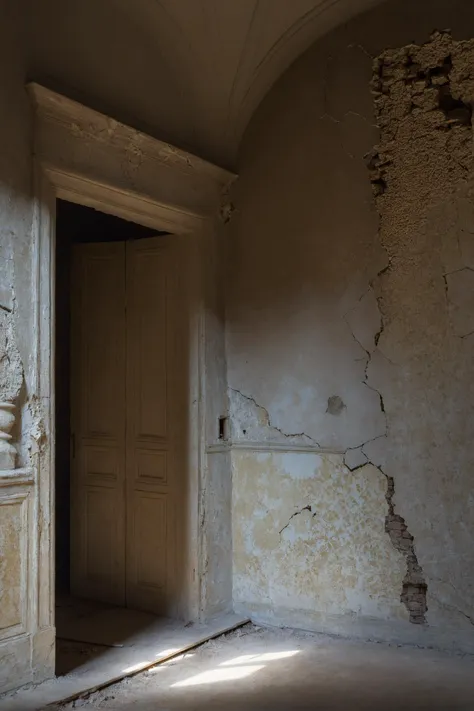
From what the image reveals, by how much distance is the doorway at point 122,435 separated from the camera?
4.86m

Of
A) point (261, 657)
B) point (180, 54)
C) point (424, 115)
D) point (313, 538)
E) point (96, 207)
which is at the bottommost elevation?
point (261, 657)

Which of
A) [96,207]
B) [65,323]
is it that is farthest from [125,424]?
[96,207]

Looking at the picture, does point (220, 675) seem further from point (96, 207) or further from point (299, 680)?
point (96, 207)

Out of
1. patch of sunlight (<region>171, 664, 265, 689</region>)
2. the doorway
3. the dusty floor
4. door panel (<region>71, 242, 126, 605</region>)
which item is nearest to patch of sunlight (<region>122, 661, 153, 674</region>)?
the dusty floor

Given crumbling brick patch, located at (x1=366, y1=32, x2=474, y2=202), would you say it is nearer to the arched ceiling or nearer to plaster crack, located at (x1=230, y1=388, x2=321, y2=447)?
the arched ceiling

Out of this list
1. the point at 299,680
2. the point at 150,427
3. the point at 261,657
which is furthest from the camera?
the point at 150,427

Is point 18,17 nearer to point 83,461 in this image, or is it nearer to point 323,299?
point 323,299

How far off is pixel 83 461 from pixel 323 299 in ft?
7.00

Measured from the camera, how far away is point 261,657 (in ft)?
13.4

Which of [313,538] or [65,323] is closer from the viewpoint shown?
[313,538]

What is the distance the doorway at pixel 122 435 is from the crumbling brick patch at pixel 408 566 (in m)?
1.39

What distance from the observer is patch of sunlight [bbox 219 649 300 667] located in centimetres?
400

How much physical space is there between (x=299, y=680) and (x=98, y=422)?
92.3 inches

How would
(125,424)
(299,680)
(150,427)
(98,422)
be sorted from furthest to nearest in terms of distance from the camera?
(98,422) < (125,424) < (150,427) < (299,680)
